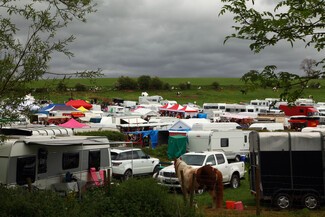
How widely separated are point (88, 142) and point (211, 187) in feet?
14.3

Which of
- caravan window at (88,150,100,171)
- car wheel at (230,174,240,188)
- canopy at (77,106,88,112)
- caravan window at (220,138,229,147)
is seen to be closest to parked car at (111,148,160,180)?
caravan window at (88,150,100,171)

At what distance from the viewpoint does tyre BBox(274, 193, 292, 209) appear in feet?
46.4

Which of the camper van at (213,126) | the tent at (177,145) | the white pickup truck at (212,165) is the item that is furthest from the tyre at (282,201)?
the camper van at (213,126)

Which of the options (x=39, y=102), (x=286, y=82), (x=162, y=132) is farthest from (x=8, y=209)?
(x=162, y=132)

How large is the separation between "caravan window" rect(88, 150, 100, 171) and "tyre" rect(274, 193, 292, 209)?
6242 millimetres

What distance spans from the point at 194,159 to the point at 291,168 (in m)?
4.94

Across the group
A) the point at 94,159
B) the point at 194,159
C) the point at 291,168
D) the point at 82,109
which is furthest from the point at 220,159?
the point at 82,109

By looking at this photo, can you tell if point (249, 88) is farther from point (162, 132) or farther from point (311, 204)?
point (162, 132)

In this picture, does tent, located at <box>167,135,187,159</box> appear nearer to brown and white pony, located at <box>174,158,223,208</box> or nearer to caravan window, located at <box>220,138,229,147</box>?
caravan window, located at <box>220,138,229,147</box>

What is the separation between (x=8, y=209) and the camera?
8.73 m

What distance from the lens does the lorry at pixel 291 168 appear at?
14211mm

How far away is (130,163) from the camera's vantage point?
20.6m

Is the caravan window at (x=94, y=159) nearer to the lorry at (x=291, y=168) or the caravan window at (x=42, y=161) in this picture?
the caravan window at (x=42, y=161)

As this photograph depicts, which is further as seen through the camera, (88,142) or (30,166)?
(88,142)
